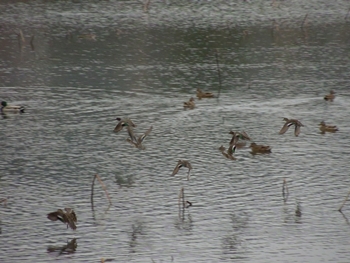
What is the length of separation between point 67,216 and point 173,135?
4.33 m

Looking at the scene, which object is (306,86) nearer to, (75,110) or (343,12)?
(75,110)

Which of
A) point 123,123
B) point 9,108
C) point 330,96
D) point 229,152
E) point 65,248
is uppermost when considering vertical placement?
point 330,96

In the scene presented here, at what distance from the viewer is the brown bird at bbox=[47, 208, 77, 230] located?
843 centimetres

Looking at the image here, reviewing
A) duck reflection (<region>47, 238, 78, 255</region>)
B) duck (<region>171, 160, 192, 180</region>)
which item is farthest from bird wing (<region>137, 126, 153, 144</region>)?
duck reflection (<region>47, 238, 78, 255</region>)

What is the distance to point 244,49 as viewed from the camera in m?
18.8

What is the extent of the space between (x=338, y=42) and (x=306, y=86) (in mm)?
4581

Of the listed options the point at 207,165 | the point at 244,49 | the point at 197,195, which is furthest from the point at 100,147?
the point at 244,49

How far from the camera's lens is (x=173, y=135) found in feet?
41.1

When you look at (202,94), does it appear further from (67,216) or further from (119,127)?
(67,216)

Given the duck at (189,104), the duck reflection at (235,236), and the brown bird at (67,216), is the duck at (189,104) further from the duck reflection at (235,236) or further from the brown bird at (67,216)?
the brown bird at (67,216)

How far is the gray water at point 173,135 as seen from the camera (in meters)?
8.52

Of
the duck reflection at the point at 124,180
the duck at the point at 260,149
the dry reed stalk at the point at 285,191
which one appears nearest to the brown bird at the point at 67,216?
the duck reflection at the point at 124,180

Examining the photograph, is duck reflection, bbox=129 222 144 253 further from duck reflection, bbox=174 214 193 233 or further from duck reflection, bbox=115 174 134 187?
duck reflection, bbox=115 174 134 187

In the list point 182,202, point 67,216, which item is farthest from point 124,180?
point 67,216
